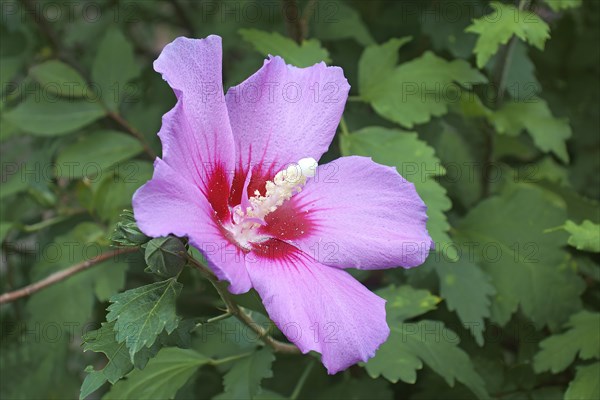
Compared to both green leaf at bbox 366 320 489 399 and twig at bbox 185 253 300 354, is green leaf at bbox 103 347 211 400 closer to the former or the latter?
twig at bbox 185 253 300 354

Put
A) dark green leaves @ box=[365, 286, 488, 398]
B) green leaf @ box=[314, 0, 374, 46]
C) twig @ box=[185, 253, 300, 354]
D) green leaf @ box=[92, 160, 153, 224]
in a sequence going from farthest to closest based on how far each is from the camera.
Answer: green leaf @ box=[314, 0, 374, 46], green leaf @ box=[92, 160, 153, 224], dark green leaves @ box=[365, 286, 488, 398], twig @ box=[185, 253, 300, 354]

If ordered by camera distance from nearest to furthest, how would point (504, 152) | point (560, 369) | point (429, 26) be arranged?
point (560, 369), point (429, 26), point (504, 152)

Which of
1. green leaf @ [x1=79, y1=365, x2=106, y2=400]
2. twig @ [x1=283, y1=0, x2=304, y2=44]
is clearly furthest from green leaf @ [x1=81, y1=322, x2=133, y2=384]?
twig @ [x1=283, y1=0, x2=304, y2=44]

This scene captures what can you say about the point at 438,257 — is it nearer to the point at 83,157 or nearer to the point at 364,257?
the point at 364,257

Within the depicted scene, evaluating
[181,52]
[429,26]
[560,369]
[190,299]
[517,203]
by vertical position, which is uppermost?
[181,52]

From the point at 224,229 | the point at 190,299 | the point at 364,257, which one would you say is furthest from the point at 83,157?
the point at 364,257

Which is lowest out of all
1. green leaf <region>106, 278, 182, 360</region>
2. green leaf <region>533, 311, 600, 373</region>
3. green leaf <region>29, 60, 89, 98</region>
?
green leaf <region>533, 311, 600, 373</region>

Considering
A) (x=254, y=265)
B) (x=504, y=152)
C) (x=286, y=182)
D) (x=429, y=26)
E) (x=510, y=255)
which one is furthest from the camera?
(x=504, y=152)

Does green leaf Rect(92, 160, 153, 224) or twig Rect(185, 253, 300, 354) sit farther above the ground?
twig Rect(185, 253, 300, 354)
